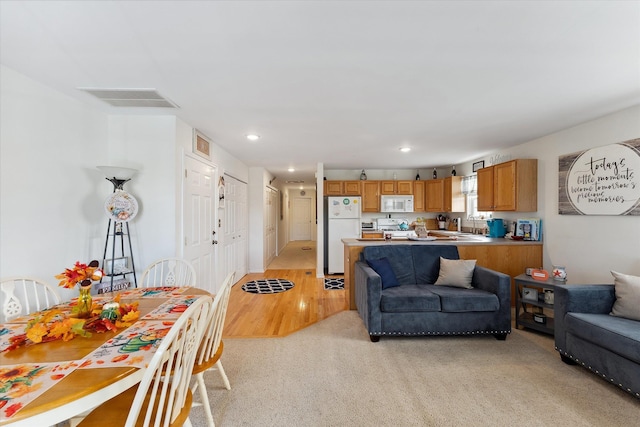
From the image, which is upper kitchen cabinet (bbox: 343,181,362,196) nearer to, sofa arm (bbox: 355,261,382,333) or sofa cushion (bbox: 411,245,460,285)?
sofa cushion (bbox: 411,245,460,285)

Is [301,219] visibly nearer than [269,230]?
No

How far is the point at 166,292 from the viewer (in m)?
2.13

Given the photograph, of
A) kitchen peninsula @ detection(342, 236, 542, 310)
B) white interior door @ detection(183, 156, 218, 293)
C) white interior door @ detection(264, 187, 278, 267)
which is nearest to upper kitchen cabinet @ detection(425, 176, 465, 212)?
kitchen peninsula @ detection(342, 236, 542, 310)

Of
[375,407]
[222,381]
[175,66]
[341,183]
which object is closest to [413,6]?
[175,66]

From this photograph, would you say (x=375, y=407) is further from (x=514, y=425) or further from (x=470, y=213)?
(x=470, y=213)

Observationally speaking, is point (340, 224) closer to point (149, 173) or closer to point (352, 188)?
point (352, 188)

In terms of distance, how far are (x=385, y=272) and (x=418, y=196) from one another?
3557 millimetres

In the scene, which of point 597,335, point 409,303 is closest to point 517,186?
point 597,335

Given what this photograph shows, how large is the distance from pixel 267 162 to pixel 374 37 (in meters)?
4.18

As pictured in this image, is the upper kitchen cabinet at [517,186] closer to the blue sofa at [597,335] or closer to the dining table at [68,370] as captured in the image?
the blue sofa at [597,335]

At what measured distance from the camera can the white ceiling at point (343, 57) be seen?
1439 mm

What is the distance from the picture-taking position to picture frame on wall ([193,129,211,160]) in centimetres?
340

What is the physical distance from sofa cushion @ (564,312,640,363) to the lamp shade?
4145 mm

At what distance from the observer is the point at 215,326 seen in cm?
173
